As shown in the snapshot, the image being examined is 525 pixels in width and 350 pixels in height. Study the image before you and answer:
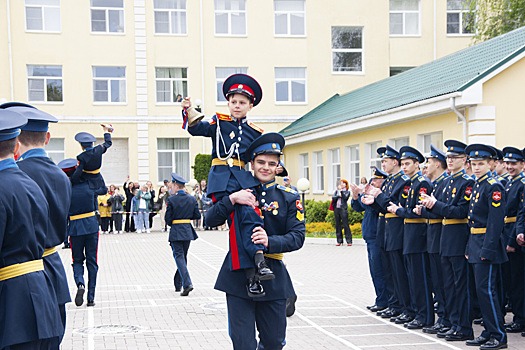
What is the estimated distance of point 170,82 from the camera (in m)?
35.2

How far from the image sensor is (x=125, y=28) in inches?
1357

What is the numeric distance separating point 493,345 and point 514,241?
1890 mm

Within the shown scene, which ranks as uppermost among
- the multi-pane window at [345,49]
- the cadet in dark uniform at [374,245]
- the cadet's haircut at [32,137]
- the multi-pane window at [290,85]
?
the multi-pane window at [345,49]

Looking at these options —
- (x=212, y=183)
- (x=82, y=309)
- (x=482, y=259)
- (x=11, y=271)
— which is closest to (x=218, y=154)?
(x=212, y=183)

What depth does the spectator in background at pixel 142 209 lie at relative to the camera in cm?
2927

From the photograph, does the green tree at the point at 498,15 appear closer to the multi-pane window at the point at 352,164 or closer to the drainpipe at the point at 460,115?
the multi-pane window at the point at 352,164

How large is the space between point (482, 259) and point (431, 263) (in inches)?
49.2

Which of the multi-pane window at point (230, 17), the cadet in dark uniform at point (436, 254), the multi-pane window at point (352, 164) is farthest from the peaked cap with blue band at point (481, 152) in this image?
the multi-pane window at point (230, 17)

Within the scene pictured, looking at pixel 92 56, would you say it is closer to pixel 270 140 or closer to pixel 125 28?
pixel 125 28

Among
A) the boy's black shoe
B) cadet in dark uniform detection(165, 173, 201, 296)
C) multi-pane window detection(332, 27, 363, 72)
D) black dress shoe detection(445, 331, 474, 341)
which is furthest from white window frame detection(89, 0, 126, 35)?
the boy's black shoe

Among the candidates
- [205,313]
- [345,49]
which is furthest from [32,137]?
[345,49]

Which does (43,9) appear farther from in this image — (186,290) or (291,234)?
(291,234)

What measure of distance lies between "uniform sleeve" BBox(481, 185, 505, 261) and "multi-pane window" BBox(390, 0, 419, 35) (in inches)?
1171

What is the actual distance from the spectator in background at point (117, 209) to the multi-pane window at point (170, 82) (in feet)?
24.0
